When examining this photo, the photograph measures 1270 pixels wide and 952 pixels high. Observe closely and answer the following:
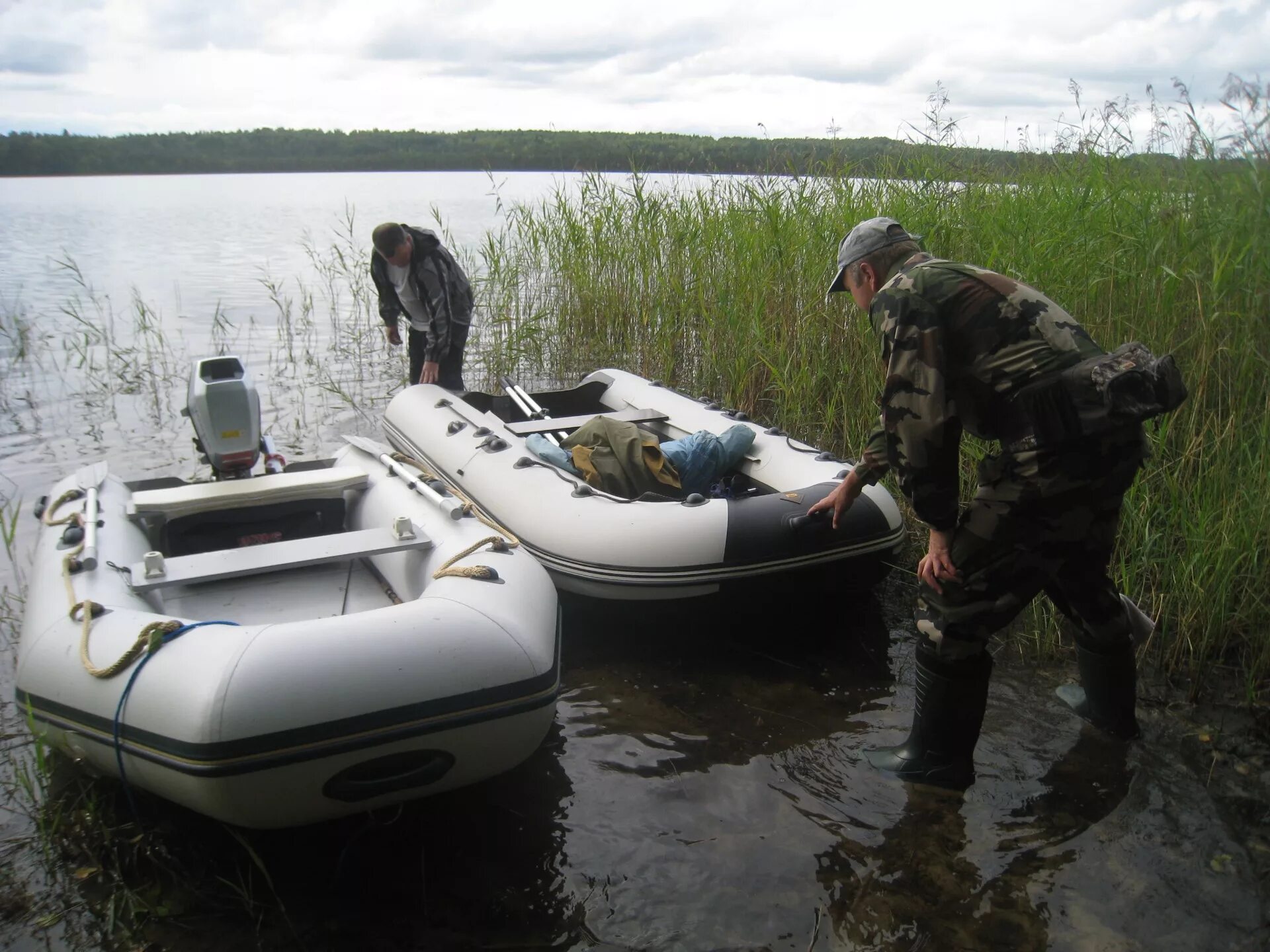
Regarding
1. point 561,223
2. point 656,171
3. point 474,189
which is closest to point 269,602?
point 561,223

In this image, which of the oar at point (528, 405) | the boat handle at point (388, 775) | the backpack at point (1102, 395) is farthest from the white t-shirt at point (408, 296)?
the backpack at point (1102, 395)

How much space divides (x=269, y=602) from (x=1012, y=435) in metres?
2.18

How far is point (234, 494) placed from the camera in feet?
10.1

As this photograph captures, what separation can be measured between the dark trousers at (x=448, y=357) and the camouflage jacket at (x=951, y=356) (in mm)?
3214

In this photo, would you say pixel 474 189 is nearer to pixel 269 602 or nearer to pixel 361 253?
pixel 361 253

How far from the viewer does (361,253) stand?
7.75m

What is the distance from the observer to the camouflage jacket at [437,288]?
15.5 feet

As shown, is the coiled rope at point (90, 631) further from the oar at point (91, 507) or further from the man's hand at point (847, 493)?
the man's hand at point (847, 493)

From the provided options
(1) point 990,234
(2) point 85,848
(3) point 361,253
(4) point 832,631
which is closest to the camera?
(2) point 85,848

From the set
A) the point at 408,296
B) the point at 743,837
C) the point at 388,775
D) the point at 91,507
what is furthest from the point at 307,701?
the point at 408,296

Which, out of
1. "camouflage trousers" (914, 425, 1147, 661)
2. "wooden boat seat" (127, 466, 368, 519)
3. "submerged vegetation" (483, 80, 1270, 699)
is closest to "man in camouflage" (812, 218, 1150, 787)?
"camouflage trousers" (914, 425, 1147, 661)

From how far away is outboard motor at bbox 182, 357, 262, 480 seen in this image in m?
3.04

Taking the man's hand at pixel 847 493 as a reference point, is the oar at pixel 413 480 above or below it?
below

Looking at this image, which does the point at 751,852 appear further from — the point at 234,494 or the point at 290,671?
the point at 234,494
